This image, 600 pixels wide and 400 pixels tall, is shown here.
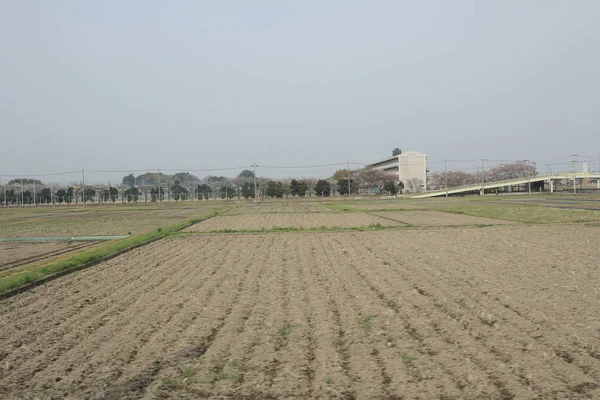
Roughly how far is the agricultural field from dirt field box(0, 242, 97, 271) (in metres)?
3.00

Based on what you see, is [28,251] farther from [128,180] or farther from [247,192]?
[128,180]

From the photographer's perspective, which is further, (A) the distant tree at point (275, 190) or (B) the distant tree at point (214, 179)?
(B) the distant tree at point (214, 179)

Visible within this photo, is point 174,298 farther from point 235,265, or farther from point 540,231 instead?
point 540,231

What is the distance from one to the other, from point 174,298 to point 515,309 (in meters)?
5.14

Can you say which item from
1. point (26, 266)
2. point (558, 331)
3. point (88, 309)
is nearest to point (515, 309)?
point (558, 331)

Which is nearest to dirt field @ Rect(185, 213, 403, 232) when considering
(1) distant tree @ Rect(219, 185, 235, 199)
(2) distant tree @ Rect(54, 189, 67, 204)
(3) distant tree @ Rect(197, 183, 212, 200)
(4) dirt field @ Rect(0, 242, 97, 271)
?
(4) dirt field @ Rect(0, 242, 97, 271)

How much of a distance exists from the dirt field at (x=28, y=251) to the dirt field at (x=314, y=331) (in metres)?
3.22

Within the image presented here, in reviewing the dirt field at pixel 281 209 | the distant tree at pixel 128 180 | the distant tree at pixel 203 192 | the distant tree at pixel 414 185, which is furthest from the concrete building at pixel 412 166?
the distant tree at pixel 128 180

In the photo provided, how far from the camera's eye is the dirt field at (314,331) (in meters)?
3.85

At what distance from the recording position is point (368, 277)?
849 centimetres

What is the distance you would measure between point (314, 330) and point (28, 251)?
1257 cm

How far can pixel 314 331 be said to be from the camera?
525 centimetres

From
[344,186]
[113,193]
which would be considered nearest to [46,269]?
[344,186]

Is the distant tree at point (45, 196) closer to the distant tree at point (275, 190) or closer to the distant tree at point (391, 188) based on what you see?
the distant tree at point (275, 190)
